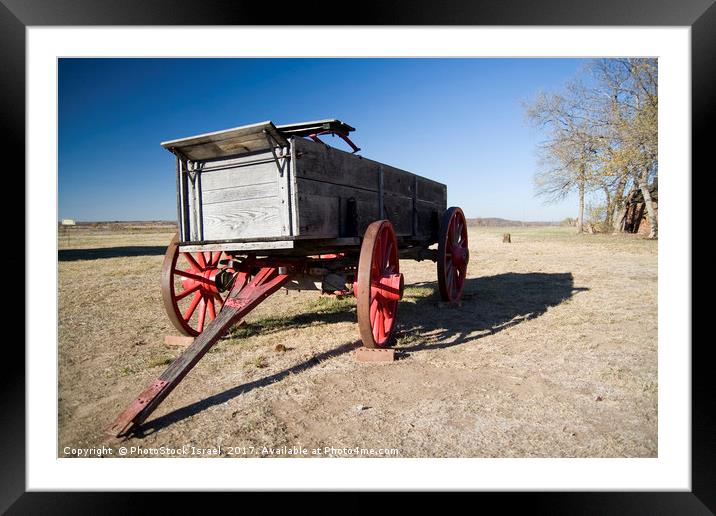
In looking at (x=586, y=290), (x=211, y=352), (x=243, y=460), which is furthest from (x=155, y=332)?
(x=586, y=290)

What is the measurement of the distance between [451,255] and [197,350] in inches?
155

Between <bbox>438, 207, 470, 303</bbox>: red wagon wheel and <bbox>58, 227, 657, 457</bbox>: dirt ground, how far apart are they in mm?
359

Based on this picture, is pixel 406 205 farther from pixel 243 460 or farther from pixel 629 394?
pixel 243 460

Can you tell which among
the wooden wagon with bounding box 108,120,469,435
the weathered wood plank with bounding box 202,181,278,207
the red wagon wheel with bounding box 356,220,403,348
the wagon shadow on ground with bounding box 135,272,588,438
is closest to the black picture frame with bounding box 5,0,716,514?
the wooden wagon with bounding box 108,120,469,435

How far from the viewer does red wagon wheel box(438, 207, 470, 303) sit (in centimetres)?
534

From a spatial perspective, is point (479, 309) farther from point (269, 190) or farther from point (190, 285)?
point (190, 285)

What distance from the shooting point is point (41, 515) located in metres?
2.12

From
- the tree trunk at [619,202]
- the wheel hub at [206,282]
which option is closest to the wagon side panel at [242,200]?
the wheel hub at [206,282]

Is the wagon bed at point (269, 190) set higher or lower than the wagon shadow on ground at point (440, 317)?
higher

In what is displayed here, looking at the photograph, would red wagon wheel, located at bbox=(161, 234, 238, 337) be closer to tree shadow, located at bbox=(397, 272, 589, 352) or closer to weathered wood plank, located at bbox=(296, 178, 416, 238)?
weathered wood plank, located at bbox=(296, 178, 416, 238)

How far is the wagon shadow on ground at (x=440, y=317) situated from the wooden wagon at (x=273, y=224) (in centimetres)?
38

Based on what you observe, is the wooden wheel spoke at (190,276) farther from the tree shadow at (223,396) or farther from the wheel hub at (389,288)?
the wheel hub at (389,288)
